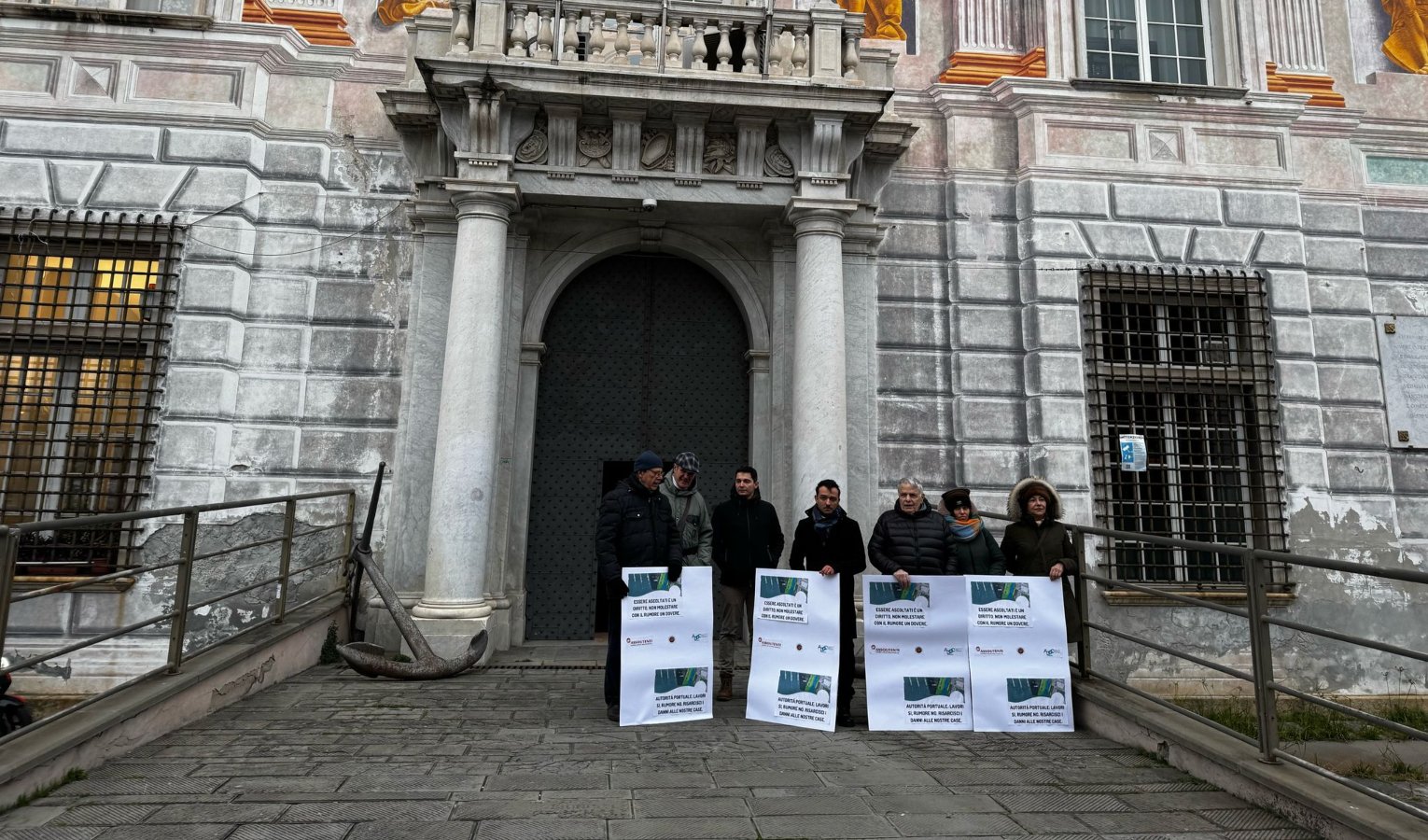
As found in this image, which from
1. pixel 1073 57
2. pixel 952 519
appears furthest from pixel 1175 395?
pixel 952 519

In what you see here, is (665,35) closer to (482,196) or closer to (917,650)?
(482,196)

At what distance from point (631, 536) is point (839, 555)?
150cm

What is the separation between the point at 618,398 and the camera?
30.4 ft

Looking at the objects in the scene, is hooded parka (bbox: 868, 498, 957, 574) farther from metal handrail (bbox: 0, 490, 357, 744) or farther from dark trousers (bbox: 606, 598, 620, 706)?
metal handrail (bbox: 0, 490, 357, 744)

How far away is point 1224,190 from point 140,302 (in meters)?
12.3

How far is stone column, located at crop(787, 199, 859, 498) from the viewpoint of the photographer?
782cm

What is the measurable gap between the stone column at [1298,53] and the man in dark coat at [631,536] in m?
9.74

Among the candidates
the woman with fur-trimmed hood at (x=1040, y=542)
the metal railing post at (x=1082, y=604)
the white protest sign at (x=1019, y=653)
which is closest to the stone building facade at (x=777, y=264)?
the woman with fur-trimmed hood at (x=1040, y=542)

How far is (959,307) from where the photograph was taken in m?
9.16

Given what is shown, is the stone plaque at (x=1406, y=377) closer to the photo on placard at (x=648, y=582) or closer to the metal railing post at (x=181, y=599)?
the photo on placard at (x=648, y=582)

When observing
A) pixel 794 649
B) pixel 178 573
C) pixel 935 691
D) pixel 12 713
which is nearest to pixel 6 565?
pixel 178 573

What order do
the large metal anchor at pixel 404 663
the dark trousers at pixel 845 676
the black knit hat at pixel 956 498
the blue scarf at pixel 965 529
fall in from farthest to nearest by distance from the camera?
the large metal anchor at pixel 404 663 → the black knit hat at pixel 956 498 → the blue scarf at pixel 965 529 → the dark trousers at pixel 845 676

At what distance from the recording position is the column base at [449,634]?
716 centimetres

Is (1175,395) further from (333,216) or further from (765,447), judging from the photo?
(333,216)
